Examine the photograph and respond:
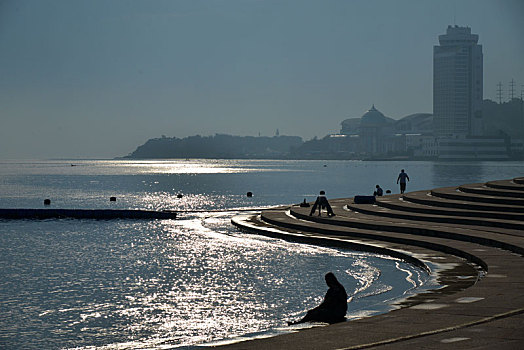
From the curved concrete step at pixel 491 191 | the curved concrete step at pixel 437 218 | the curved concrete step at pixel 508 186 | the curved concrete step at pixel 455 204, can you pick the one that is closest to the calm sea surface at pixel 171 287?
the curved concrete step at pixel 437 218

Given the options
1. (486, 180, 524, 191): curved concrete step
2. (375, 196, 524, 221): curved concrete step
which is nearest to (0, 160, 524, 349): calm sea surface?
(375, 196, 524, 221): curved concrete step

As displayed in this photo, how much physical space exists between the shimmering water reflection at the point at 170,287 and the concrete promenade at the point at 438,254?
1.32m

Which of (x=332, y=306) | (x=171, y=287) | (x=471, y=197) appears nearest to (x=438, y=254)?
(x=171, y=287)

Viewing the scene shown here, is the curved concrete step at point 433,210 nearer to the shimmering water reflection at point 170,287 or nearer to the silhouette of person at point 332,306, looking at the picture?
the shimmering water reflection at point 170,287

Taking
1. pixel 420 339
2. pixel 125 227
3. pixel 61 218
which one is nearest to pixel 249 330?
pixel 420 339

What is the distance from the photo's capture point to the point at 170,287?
2272 cm

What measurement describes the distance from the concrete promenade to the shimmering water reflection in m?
1.32

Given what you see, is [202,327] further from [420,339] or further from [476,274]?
[476,274]

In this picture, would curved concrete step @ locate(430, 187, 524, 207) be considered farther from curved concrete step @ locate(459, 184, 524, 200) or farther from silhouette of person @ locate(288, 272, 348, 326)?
silhouette of person @ locate(288, 272, 348, 326)

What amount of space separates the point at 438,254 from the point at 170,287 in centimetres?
909

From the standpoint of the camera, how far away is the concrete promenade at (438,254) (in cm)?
1220

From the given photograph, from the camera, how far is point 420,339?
12.0 m

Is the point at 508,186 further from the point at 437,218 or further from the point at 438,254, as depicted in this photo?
the point at 438,254

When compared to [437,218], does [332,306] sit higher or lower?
lower
